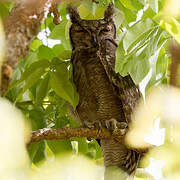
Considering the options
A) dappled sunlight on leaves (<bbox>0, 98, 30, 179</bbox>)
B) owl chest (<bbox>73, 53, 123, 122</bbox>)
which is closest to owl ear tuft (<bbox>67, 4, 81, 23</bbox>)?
owl chest (<bbox>73, 53, 123, 122</bbox>)

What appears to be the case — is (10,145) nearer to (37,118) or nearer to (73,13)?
(37,118)

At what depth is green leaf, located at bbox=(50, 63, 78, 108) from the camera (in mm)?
1753

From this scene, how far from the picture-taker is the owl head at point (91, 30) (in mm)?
2463

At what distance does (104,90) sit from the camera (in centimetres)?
231

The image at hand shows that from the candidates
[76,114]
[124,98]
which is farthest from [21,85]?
[124,98]

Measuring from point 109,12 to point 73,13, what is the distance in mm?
265

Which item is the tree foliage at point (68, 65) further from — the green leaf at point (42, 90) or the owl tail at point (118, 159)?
the owl tail at point (118, 159)

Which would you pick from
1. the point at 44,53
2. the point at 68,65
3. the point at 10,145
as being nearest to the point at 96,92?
the point at 68,65

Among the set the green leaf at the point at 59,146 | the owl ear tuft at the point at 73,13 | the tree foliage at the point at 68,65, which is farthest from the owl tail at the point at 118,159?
the owl ear tuft at the point at 73,13

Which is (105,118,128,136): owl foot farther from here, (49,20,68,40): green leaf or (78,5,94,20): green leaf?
(78,5,94,20): green leaf

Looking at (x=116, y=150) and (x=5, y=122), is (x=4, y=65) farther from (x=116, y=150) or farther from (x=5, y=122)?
(x=116, y=150)

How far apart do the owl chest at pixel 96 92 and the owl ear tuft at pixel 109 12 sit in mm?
348

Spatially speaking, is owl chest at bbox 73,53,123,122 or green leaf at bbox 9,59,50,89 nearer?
green leaf at bbox 9,59,50,89

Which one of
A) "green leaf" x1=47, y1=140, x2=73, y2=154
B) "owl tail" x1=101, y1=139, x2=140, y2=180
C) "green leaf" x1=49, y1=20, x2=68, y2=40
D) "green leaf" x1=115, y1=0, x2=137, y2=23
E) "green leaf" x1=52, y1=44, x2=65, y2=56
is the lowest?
"owl tail" x1=101, y1=139, x2=140, y2=180
